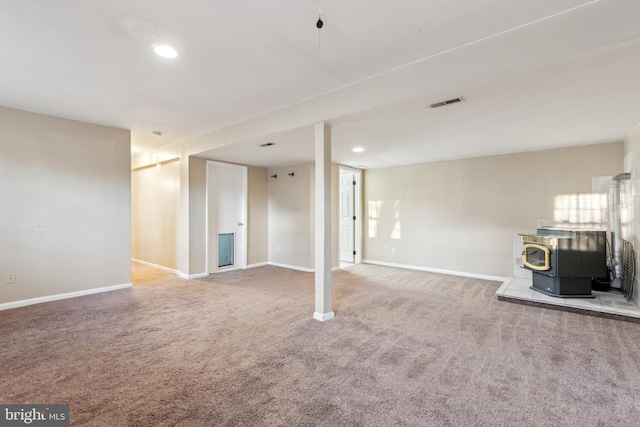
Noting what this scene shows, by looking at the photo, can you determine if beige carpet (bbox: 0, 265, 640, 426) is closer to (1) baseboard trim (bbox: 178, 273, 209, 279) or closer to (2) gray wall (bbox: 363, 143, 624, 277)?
(1) baseboard trim (bbox: 178, 273, 209, 279)

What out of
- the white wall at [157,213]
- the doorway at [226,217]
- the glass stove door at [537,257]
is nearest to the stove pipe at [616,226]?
the glass stove door at [537,257]

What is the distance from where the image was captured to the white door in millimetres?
7004

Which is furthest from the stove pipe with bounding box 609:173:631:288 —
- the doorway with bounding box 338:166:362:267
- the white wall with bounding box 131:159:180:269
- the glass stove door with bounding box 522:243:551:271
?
the white wall with bounding box 131:159:180:269

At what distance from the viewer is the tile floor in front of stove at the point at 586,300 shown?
334 cm

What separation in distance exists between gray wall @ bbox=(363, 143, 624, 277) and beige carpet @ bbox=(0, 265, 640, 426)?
1799 mm

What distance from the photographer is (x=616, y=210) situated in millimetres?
3990

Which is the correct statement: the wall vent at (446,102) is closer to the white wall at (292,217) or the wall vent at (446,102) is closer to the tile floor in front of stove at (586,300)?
the tile floor in front of stove at (586,300)

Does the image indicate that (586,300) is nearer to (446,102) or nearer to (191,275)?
(446,102)

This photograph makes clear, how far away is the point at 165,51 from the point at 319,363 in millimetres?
2770

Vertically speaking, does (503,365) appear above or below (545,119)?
below

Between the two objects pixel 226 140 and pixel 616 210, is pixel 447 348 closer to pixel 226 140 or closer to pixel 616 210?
pixel 616 210

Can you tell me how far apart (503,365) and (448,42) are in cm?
253

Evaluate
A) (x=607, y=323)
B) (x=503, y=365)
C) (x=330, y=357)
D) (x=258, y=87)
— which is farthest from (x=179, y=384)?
(x=607, y=323)

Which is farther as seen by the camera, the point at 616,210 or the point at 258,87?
the point at 616,210
